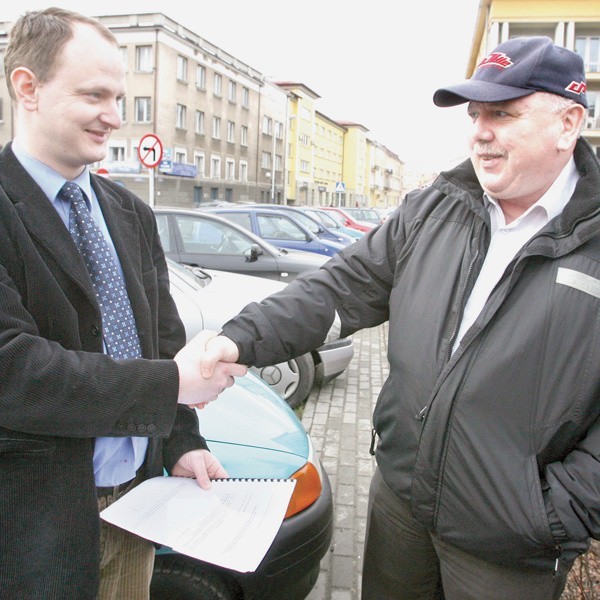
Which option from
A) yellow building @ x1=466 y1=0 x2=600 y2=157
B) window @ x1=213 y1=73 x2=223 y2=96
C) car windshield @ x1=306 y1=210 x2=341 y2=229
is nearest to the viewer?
car windshield @ x1=306 y1=210 x2=341 y2=229

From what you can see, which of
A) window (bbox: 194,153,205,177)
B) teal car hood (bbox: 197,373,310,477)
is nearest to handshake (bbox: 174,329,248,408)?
teal car hood (bbox: 197,373,310,477)

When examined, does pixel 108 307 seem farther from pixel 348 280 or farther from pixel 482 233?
pixel 482 233

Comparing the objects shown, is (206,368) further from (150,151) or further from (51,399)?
(150,151)

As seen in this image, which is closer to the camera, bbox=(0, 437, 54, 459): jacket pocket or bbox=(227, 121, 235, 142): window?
bbox=(0, 437, 54, 459): jacket pocket

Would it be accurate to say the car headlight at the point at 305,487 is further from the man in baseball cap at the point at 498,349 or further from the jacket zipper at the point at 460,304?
the jacket zipper at the point at 460,304

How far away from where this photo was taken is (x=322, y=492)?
255cm

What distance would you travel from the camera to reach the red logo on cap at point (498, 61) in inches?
66.9

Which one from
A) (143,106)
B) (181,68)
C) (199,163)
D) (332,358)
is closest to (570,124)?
(332,358)

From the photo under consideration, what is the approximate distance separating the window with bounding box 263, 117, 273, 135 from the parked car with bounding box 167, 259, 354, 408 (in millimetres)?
47202

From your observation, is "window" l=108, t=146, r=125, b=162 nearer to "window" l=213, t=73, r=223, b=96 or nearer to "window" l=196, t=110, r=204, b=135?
"window" l=196, t=110, r=204, b=135

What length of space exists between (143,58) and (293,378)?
3609 centimetres

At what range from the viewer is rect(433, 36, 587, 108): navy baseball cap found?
164cm

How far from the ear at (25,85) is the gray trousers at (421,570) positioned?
161 centimetres

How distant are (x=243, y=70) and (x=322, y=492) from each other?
47.3m
